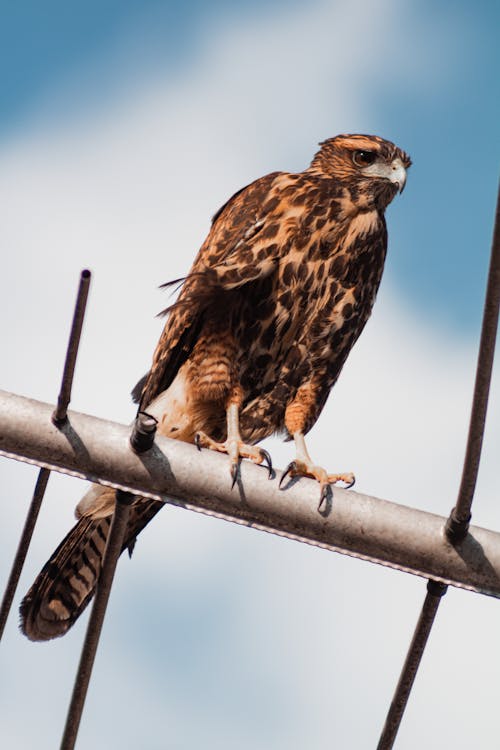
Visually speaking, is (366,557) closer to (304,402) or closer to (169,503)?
(169,503)

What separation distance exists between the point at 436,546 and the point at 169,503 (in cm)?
69

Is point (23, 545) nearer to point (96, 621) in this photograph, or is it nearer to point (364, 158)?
point (96, 621)

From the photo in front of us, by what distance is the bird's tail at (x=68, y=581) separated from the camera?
12.4 feet

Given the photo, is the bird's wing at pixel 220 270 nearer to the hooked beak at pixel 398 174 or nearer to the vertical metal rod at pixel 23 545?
the hooked beak at pixel 398 174

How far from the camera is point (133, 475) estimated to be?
9.52ft

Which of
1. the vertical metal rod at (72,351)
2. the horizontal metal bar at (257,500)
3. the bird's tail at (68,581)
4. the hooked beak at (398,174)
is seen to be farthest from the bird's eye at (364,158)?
the vertical metal rod at (72,351)

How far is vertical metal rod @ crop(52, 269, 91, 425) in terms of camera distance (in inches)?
99.2

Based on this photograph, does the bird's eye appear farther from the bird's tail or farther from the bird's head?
the bird's tail

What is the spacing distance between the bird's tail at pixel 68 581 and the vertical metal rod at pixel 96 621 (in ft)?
2.15

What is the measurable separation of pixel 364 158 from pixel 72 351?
3.09 metres

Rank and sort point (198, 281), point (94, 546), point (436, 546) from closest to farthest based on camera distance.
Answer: point (436, 546) < point (94, 546) < point (198, 281)

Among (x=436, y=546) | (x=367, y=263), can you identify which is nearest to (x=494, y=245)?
(x=436, y=546)

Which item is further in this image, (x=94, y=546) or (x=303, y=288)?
(x=303, y=288)

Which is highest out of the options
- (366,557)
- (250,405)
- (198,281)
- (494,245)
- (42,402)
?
(198,281)
